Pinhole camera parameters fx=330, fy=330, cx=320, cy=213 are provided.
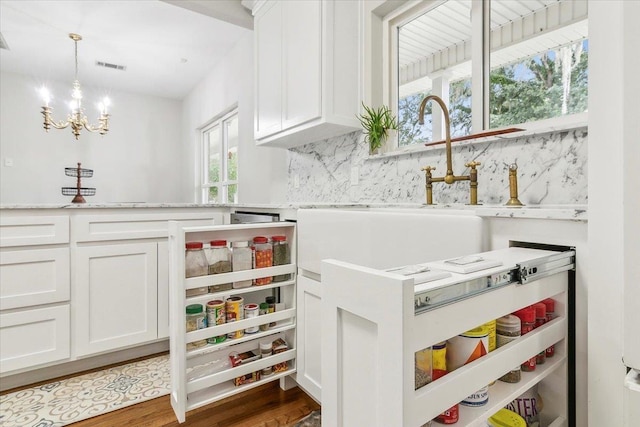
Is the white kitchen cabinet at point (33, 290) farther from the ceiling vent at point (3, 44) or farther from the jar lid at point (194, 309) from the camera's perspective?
the ceiling vent at point (3, 44)

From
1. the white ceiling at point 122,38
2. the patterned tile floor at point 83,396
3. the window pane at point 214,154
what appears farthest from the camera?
the window pane at point 214,154

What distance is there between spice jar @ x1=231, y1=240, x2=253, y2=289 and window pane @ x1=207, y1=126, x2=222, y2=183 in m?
2.79

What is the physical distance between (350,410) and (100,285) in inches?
80.4

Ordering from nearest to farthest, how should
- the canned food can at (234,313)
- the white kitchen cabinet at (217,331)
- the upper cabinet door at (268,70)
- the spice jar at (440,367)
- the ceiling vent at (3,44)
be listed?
the spice jar at (440,367), the white kitchen cabinet at (217,331), the canned food can at (234,313), the upper cabinet door at (268,70), the ceiling vent at (3,44)

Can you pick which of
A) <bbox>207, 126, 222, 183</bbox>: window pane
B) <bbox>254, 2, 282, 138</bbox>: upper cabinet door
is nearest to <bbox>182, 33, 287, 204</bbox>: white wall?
<bbox>207, 126, 222, 183</bbox>: window pane

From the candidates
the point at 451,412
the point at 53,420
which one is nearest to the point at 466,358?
the point at 451,412

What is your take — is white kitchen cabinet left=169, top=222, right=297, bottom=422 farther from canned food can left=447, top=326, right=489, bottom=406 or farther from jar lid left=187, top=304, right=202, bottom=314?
canned food can left=447, top=326, right=489, bottom=406

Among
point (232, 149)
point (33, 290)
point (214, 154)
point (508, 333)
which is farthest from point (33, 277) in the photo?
point (214, 154)

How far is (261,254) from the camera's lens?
154 cm

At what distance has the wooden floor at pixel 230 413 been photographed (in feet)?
4.92

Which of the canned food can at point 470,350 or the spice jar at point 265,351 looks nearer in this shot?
the canned food can at point 470,350

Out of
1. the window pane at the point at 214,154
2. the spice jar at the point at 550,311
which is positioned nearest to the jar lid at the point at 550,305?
the spice jar at the point at 550,311

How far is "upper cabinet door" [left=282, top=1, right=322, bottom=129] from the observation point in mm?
1809

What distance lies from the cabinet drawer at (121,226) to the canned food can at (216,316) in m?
1.00
